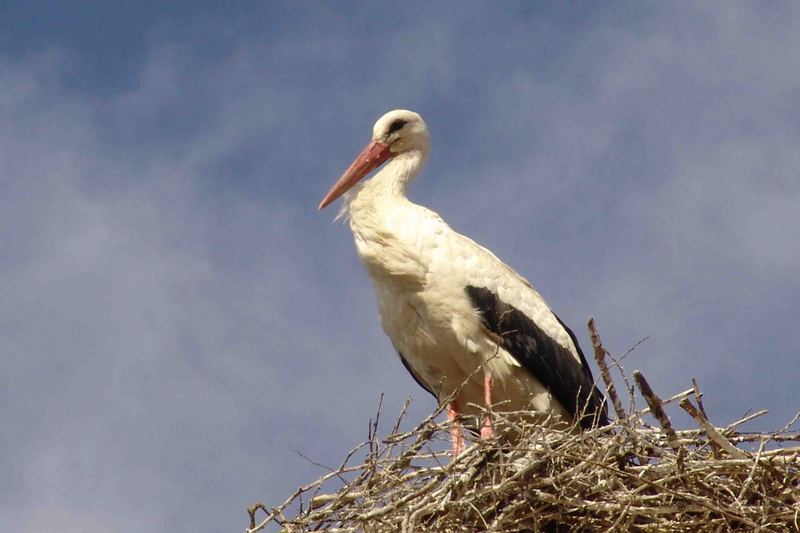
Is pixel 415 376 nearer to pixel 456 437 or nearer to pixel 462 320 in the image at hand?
pixel 462 320

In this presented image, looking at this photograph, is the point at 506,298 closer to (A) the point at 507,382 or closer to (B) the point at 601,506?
(A) the point at 507,382

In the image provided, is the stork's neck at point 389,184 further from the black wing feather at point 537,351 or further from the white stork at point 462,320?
the black wing feather at point 537,351

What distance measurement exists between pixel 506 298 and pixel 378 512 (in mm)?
1996

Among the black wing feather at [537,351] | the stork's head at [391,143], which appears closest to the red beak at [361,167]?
the stork's head at [391,143]

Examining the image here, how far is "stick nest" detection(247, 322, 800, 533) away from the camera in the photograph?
669cm

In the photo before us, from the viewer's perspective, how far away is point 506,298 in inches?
334

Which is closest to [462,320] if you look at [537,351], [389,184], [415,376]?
[537,351]

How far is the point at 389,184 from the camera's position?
8.96 m

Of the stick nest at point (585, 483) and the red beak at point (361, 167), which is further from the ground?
the red beak at point (361, 167)

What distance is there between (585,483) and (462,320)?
1.71 m

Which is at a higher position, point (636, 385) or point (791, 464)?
point (636, 385)

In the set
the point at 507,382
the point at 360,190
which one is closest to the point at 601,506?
the point at 507,382

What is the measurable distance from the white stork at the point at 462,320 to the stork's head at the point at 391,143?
50cm

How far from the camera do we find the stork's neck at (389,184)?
28.9 ft
